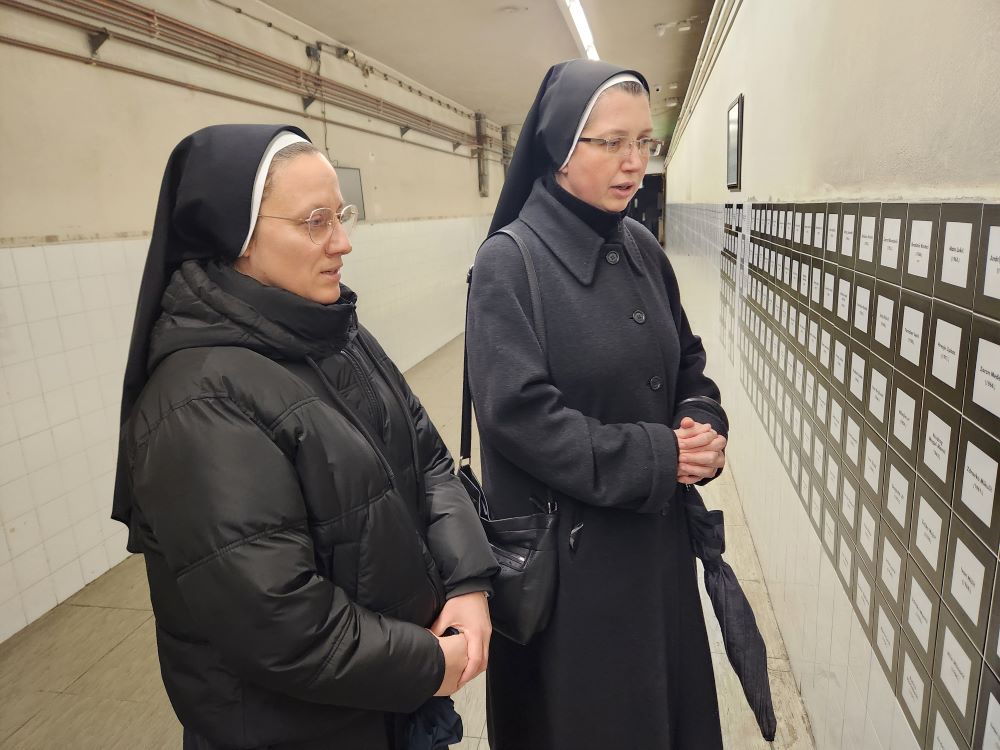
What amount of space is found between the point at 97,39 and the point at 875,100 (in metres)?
3.50

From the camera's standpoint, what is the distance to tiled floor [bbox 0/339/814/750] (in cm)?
210

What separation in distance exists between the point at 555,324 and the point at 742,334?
202 cm

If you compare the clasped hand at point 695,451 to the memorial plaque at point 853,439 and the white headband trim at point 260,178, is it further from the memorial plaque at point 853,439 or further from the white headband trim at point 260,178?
the white headband trim at point 260,178

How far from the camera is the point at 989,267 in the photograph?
31.6 inches

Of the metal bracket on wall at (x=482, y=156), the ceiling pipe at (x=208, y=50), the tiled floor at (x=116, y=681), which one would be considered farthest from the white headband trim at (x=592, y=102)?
the metal bracket on wall at (x=482, y=156)

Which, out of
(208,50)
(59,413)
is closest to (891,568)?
(59,413)

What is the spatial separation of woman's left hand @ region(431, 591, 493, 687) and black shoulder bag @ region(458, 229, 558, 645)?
90mm

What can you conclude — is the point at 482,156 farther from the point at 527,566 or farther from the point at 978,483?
the point at 978,483

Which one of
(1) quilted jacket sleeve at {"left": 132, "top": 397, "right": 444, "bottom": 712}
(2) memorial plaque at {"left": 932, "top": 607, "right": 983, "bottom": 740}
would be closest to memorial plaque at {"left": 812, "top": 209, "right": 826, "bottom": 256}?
(2) memorial plaque at {"left": 932, "top": 607, "right": 983, "bottom": 740}

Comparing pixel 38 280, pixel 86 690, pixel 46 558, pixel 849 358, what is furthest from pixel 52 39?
pixel 849 358

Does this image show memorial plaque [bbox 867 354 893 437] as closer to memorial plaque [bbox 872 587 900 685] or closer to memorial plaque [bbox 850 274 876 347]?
memorial plaque [bbox 850 274 876 347]

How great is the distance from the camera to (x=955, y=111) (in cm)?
94

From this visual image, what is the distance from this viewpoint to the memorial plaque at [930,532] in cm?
96

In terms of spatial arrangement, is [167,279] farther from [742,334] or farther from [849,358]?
[742,334]
